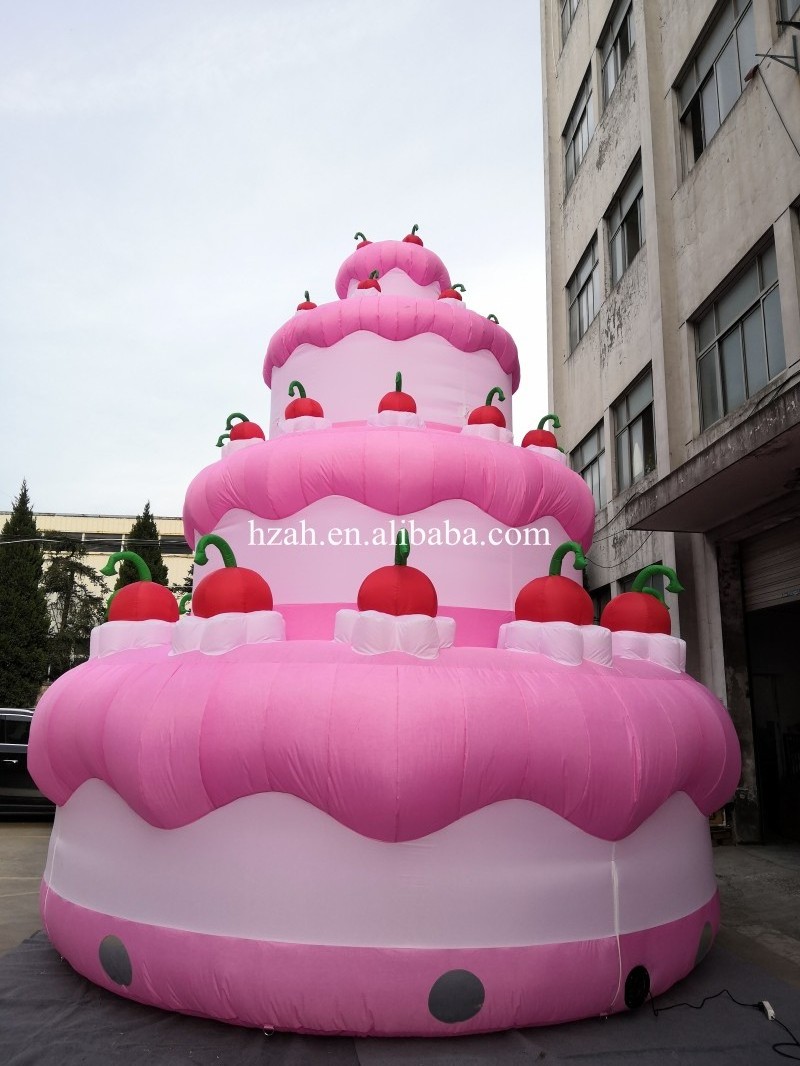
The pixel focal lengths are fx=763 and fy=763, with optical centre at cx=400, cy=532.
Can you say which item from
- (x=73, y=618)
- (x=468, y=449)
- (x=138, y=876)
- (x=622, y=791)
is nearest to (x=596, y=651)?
(x=622, y=791)

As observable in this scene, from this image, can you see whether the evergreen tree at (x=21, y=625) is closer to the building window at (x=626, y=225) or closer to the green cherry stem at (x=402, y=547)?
the building window at (x=626, y=225)

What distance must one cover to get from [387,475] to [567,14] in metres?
18.7

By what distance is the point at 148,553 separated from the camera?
31.8 m

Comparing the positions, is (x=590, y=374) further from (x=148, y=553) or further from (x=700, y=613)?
(x=148, y=553)

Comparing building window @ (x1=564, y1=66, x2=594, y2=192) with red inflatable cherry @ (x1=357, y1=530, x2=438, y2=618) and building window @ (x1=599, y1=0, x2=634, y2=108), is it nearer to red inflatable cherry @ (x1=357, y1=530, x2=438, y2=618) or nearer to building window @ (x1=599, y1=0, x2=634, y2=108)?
building window @ (x1=599, y1=0, x2=634, y2=108)

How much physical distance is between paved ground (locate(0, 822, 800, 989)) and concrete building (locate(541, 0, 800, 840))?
1.12 meters

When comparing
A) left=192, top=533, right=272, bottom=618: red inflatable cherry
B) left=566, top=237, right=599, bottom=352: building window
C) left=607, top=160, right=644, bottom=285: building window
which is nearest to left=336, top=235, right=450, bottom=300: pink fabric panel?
left=192, top=533, right=272, bottom=618: red inflatable cherry

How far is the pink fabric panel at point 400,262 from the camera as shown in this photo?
855 cm

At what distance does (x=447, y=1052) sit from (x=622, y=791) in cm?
164

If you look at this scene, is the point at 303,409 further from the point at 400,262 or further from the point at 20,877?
the point at 20,877

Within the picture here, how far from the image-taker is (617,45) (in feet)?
50.2

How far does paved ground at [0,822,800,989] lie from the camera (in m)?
5.89

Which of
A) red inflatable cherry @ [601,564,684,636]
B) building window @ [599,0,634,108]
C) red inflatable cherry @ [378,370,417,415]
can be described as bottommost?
red inflatable cherry @ [601,564,684,636]

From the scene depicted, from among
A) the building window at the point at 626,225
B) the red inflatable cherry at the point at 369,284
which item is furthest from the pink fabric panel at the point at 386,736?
the building window at the point at 626,225
